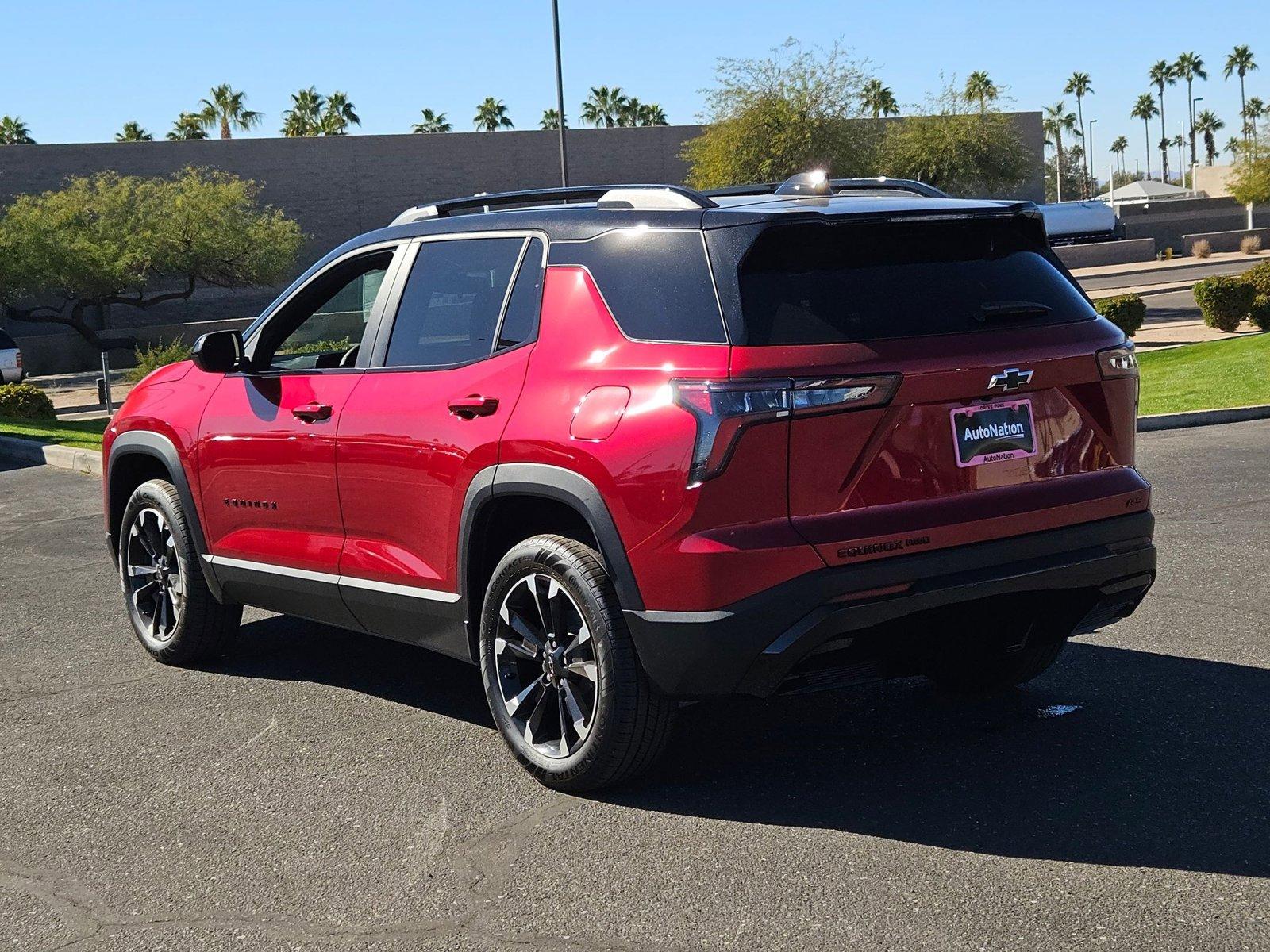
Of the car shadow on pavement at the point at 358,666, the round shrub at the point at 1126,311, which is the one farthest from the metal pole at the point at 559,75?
the car shadow on pavement at the point at 358,666

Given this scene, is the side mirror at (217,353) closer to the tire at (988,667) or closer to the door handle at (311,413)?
the door handle at (311,413)

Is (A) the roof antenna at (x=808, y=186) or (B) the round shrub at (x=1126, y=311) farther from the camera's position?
(B) the round shrub at (x=1126, y=311)

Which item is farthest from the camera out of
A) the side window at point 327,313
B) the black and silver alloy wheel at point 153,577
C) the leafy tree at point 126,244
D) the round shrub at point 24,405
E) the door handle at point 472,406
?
the leafy tree at point 126,244

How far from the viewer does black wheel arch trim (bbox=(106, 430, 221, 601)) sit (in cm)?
639

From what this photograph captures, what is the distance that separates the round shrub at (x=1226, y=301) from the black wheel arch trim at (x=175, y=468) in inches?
890

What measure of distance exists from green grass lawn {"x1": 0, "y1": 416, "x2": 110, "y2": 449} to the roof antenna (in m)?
13.5

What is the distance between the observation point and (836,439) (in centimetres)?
419

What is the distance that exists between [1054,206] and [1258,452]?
54.1m

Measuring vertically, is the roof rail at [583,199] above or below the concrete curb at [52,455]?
above

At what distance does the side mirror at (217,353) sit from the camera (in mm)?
5992

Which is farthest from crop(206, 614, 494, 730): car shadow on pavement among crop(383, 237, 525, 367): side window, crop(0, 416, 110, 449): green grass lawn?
crop(0, 416, 110, 449): green grass lawn

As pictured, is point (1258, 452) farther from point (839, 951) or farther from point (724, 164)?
point (724, 164)

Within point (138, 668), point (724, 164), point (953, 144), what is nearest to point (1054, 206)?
point (953, 144)

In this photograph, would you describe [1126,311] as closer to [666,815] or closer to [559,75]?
[559,75]
